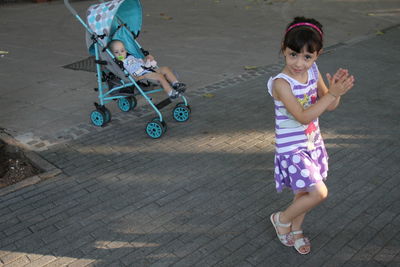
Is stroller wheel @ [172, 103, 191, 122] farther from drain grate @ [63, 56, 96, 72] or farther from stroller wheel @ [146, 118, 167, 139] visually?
drain grate @ [63, 56, 96, 72]

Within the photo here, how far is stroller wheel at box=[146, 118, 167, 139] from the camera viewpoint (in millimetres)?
5175

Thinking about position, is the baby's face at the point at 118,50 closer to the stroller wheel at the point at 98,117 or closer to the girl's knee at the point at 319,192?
the stroller wheel at the point at 98,117

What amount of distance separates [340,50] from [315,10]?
5111mm

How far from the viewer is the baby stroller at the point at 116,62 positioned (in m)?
5.25

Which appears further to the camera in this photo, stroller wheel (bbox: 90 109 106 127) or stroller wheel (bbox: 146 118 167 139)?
stroller wheel (bbox: 90 109 106 127)

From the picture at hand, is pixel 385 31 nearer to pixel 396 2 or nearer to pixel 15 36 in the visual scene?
pixel 396 2

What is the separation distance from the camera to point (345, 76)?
104 inches

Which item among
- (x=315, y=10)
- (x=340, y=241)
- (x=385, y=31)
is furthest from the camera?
(x=315, y=10)

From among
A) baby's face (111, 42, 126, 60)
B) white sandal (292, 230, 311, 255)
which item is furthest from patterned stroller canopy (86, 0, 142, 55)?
white sandal (292, 230, 311, 255)

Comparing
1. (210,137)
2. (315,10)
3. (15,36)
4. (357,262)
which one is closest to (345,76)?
(357,262)

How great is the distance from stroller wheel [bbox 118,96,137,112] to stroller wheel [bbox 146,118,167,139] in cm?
95

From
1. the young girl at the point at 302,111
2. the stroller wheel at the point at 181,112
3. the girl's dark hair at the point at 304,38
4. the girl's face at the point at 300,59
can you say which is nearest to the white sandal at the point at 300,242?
the young girl at the point at 302,111

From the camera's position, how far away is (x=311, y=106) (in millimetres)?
2805

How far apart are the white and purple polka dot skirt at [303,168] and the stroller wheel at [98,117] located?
3.00 metres
